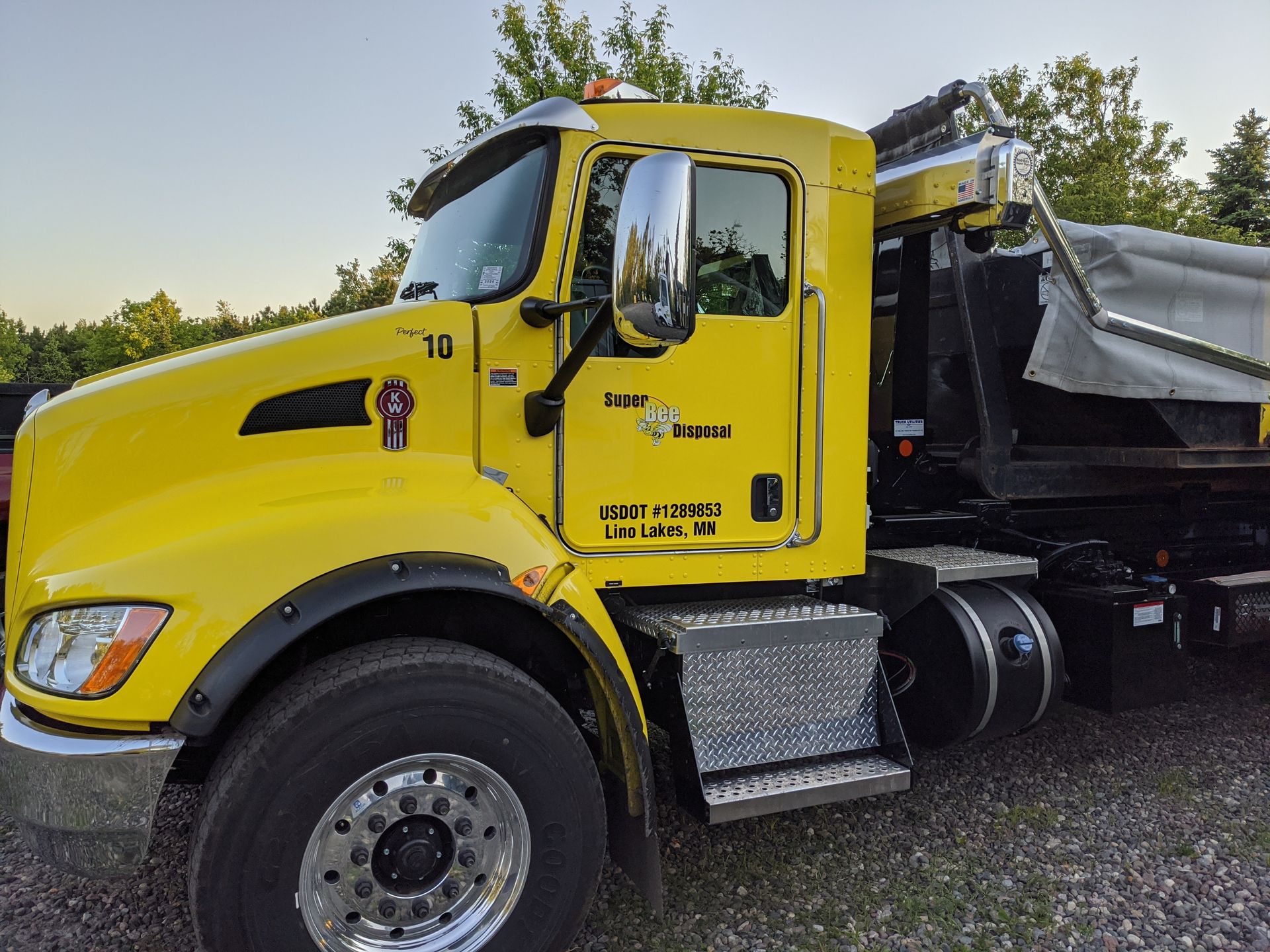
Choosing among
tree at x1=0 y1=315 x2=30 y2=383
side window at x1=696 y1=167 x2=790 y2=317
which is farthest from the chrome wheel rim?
tree at x1=0 y1=315 x2=30 y2=383

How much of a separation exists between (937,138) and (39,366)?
6603 centimetres

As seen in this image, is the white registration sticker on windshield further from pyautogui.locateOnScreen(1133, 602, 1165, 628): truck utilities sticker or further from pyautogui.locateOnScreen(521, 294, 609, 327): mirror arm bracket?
pyautogui.locateOnScreen(1133, 602, 1165, 628): truck utilities sticker

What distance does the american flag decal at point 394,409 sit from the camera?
2.76 metres

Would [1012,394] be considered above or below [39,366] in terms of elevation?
below

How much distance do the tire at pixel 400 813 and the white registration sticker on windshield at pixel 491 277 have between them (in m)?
1.25

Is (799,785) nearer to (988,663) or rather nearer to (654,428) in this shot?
(988,663)

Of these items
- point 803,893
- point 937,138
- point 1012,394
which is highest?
point 937,138

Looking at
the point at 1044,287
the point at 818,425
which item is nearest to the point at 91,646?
the point at 818,425

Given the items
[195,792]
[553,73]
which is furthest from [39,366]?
[195,792]

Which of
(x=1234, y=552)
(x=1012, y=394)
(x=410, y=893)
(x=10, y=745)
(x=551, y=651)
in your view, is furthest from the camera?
(x=1234, y=552)

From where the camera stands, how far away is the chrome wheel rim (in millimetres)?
2340

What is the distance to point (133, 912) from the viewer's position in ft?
10.3

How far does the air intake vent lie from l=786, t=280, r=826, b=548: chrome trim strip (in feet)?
5.40

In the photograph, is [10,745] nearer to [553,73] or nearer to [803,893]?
[803,893]
